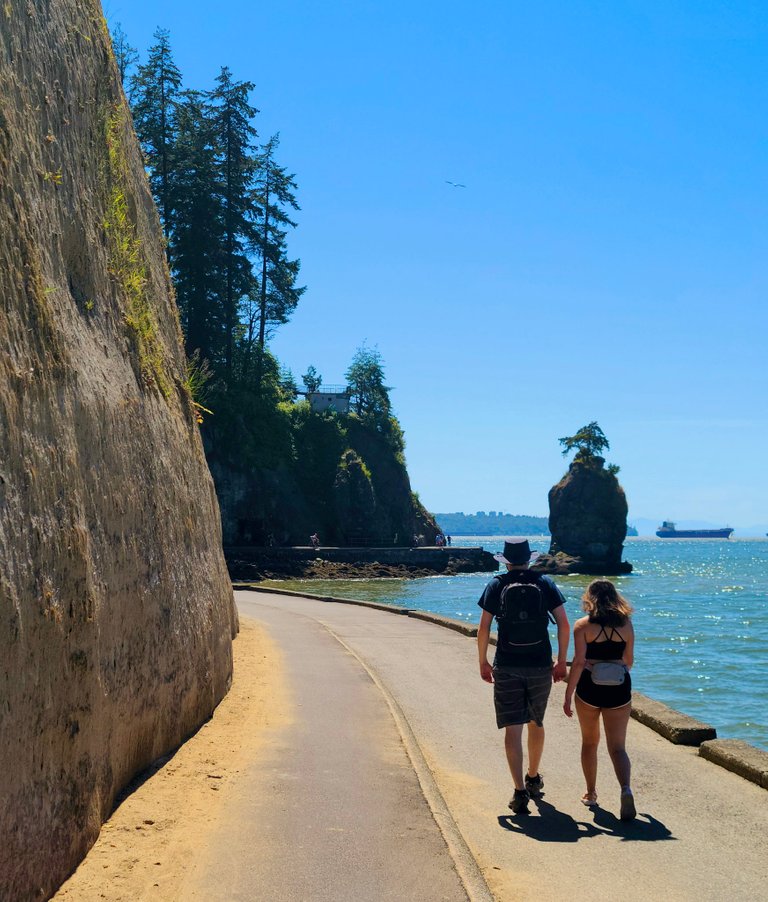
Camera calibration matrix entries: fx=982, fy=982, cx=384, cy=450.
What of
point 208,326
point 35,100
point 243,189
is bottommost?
point 35,100

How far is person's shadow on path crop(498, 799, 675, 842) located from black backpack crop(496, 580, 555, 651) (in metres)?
1.21

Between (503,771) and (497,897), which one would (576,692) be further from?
(497,897)

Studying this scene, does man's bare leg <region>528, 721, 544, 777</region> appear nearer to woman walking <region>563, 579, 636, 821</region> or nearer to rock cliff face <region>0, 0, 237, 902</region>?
woman walking <region>563, 579, 636, 821</region>

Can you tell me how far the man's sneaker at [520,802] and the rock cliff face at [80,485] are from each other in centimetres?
291

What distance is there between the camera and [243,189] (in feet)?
226

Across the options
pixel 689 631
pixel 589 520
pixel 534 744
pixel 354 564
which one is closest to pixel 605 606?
pixel 534 744

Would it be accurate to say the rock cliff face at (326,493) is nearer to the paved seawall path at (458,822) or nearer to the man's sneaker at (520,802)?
the paved seawall path at (458,822)

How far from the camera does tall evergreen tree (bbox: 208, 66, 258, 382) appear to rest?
222 feet

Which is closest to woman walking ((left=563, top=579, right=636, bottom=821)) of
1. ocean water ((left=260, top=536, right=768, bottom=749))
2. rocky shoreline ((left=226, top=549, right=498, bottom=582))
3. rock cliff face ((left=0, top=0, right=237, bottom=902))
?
rock cliff face ((left=0, top=0, right=237, bottom=902))

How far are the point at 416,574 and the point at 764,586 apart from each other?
27.7 meters

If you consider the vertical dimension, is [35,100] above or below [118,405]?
above

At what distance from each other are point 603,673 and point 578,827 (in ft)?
3.63

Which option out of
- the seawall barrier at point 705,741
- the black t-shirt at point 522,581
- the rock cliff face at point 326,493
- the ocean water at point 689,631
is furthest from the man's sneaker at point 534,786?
the rock cliff face at point 326,493

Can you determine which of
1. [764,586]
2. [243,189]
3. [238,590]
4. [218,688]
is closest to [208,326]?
[243,189]
